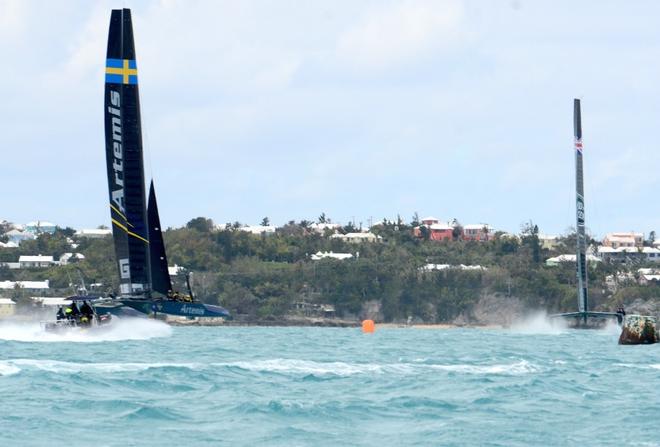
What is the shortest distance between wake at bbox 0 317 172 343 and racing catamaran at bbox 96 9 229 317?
283cm

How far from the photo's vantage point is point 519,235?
619 feet

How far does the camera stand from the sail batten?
90.7 m

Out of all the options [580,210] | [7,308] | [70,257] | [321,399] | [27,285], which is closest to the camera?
[321,399]

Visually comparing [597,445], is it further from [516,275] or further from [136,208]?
[516,275]

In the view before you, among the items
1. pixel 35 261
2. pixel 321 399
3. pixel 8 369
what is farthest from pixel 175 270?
pixel 321 399

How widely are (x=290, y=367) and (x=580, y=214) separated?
52.1 metres

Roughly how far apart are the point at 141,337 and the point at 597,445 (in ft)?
112

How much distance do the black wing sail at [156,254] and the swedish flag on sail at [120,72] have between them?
15.9 ft

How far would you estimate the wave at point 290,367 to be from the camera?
39.1 metres

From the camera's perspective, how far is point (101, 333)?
55719 millimetres

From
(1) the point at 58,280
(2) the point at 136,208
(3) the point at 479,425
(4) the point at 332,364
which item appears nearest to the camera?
(3) the point at 479,425

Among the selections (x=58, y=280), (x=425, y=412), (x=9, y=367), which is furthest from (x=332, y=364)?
(x=58, y=280)

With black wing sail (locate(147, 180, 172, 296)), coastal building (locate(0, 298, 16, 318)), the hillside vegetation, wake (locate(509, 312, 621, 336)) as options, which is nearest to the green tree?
the hillside vegetation

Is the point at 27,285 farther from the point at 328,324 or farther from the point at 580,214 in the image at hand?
the point at 580,214
